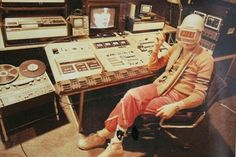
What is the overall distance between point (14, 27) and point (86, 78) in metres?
0.69

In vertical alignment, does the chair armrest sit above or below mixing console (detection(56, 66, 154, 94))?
below

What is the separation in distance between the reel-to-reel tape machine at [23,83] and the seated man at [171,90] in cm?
55

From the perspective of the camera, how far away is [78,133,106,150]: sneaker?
6.26ft

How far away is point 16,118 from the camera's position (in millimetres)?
2117

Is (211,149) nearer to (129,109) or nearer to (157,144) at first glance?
(157,144)

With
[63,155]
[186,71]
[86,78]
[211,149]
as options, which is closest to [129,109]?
[86,78]

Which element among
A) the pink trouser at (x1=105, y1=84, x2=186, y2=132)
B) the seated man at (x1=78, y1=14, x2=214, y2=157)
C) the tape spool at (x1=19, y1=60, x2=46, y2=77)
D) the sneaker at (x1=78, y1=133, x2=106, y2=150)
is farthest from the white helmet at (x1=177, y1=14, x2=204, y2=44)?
the tape spool at (x1=19, y1=60, x2=46, y2=77)

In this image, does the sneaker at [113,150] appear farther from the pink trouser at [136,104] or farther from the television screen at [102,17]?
the television screen at [102,17]

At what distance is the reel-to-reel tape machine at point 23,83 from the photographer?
5.73 ft

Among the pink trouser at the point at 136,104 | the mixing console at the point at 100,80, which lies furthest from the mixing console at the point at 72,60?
the pink trouser at the point at 136,104

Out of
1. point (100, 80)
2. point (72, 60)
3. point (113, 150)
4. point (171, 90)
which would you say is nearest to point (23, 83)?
point (72, 60)

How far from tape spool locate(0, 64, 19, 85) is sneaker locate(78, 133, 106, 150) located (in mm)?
731

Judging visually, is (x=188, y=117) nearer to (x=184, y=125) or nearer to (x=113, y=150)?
(x=184, y=125)

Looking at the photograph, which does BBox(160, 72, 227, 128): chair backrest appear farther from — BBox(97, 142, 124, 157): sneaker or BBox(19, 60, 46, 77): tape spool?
BBox(19, 60, 46, 77): tape spool
